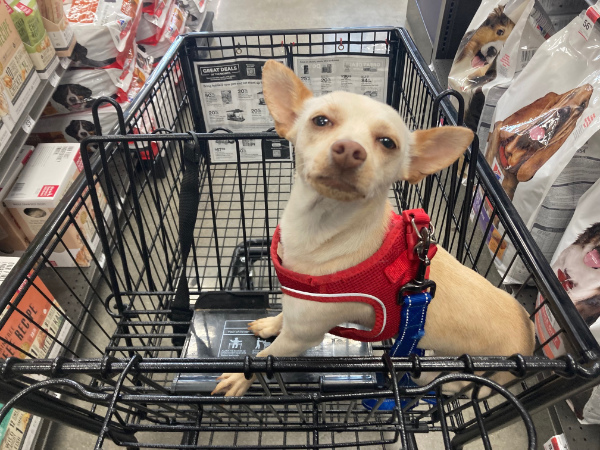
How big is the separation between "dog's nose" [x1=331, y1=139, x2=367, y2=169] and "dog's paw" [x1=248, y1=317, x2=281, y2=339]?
0.61m

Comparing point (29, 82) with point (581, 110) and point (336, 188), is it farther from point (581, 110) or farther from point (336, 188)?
point (581, 110)

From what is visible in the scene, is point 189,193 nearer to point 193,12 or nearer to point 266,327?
point 266,327

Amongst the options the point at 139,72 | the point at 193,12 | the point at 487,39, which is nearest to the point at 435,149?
the point at 487,39

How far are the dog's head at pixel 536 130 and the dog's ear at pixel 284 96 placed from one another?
1024mm

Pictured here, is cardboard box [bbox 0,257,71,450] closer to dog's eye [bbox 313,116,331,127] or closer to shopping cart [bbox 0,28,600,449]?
shopping cart [bbox 0,28,600,449]

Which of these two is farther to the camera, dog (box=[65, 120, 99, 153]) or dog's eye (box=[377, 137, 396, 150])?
dog (box=[65, 120, 99, 153])

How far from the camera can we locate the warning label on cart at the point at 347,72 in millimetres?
1414

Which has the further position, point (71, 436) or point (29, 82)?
point (29, 82)

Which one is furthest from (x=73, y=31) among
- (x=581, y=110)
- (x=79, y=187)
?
(x=581, y=110)

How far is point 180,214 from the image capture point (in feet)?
3.08

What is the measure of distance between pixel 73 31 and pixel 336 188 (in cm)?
174

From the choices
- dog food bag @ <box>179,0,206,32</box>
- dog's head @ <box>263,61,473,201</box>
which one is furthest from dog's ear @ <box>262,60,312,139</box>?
dog food bag @ <box>179,0,206,32</box>

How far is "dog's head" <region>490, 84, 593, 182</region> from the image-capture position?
53.6 inches

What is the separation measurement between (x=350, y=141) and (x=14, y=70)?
1441 millimetres
